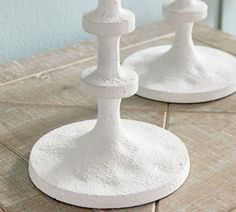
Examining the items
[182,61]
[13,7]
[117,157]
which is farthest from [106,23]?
[13,7]

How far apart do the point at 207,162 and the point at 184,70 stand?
251mm

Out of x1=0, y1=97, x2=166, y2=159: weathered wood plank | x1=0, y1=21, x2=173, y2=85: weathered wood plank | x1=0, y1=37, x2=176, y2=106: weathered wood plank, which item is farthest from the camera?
x1=0, y1=21, x2=173, y2=85: weathered wood plank

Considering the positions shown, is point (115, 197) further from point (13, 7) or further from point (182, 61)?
point (13, 7)

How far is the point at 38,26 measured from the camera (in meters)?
1.21

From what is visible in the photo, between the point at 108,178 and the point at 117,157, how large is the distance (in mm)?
36

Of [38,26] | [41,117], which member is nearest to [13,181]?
[41,117]

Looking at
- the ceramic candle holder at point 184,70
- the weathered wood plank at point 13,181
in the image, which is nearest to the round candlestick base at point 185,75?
the ceramic candle holder at point 184,70

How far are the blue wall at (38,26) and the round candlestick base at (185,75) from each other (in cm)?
19

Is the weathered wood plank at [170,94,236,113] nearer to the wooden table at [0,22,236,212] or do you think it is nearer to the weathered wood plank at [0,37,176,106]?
the wooden table at [0,22,236,212]

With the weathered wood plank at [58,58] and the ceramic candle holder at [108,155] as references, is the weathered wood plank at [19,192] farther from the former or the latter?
the weathered wood plank at [58,58]

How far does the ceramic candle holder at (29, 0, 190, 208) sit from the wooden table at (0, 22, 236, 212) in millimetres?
17

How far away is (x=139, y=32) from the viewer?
1.29m

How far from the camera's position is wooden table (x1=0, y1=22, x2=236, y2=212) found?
2.48ft

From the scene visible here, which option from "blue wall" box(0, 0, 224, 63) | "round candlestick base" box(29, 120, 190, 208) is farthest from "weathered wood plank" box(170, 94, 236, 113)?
"blue wall" box(0, 0, 224, 63)
